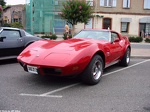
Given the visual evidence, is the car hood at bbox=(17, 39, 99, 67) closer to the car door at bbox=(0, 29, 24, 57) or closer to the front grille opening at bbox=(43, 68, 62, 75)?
the front grille opening at bbox=(43, 68, 62, 75)

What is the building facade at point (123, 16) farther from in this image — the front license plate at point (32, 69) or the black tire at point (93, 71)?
the front license plate at point (32, 69)

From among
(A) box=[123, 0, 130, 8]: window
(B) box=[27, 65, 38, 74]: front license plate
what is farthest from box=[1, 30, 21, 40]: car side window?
(A) box=[123, 0, 130, 8]: window

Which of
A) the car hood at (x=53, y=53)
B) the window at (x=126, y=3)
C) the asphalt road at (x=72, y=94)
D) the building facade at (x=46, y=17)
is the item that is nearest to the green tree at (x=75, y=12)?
the building facade at (x=46, y=17)

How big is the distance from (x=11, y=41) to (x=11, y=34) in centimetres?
33

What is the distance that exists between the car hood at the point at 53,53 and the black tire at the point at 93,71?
0.39 meters

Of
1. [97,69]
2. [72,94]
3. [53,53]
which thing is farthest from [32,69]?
[97,69]

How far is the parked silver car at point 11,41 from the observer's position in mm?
6895

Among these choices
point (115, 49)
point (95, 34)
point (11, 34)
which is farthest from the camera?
point (11, 34)

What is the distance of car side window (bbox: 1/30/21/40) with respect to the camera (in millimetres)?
7180

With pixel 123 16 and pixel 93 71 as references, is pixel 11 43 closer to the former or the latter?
pixel 93 71

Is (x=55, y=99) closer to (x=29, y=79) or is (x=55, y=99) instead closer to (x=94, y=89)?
(x=94, y=89)

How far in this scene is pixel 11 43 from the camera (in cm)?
717

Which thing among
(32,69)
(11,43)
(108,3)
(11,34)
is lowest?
(32,69)

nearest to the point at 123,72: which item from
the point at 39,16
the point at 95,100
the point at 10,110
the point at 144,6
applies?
the point at 95,100
